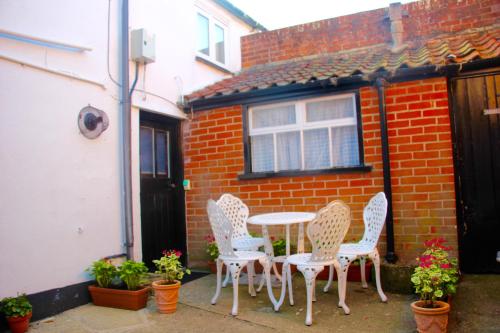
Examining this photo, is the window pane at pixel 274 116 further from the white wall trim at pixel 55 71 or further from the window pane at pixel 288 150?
the white wall trim at pixel 55 71

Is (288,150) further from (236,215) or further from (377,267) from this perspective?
(377,267)

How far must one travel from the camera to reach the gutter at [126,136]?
5.15 meters

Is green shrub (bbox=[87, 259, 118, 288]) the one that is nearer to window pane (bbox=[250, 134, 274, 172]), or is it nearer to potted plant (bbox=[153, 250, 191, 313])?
potted plant (bbox=[153, 250, 191, 313])

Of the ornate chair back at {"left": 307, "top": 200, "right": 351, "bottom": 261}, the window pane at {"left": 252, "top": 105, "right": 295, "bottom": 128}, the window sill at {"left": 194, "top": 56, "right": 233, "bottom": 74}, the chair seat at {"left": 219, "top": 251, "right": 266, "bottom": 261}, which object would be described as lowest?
the chair seat at {"left": 219, "top": 251, "right": 266, "bottom": 261}

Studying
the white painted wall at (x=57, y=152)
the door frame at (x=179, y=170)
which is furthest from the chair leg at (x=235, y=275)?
the door frame at (x=179, y=170)

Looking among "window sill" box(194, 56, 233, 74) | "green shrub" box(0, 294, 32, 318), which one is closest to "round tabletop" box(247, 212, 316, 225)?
"green shrub" box(0, 294, 32, 318)

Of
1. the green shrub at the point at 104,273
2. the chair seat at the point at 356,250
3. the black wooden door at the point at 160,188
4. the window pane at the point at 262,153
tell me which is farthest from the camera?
the window pane at the point at 262,153

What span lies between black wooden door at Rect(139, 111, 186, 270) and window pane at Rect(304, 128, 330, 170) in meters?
2.14

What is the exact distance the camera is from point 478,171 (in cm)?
509

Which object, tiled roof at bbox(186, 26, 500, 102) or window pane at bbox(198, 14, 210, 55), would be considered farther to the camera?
window pane at bbox(198, 14, 210, 55)

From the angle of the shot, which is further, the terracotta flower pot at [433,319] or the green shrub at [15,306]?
the green shrub at [15,306]

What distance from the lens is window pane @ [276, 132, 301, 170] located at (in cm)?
602

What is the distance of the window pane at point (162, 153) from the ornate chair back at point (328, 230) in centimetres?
328

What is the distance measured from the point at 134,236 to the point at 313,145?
2.82 metres
